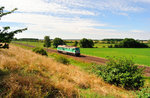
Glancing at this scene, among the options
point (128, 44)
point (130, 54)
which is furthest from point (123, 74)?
point (128, 44)

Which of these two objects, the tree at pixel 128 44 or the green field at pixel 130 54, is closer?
the green field at pixel 130 54

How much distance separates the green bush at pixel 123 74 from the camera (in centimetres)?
900

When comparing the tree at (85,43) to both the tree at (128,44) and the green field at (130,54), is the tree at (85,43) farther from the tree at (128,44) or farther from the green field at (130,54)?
the green field at (130,54)

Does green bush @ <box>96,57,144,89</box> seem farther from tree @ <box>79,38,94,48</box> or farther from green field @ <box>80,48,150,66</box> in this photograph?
tree @ <box>79,38,94,48</box>

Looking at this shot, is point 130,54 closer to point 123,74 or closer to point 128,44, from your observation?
point 123,74

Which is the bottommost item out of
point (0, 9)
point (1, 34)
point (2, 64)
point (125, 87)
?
point (125, 87)

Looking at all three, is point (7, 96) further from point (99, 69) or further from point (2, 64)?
point (99, 69)

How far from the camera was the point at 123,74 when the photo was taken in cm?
911

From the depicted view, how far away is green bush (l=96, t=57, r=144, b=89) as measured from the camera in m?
9.00

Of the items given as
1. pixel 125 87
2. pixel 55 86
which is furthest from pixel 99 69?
pixel 55 86

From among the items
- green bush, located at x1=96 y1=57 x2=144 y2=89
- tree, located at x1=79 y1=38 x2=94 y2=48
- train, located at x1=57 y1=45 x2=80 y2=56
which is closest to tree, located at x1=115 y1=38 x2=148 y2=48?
tree, located at x1=79 y1=38 x2=94 y2=48

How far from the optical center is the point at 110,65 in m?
10.5

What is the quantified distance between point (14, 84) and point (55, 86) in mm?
2014

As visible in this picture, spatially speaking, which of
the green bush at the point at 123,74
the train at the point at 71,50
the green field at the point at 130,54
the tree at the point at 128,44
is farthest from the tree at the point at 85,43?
the green bush at the point at 123,74
